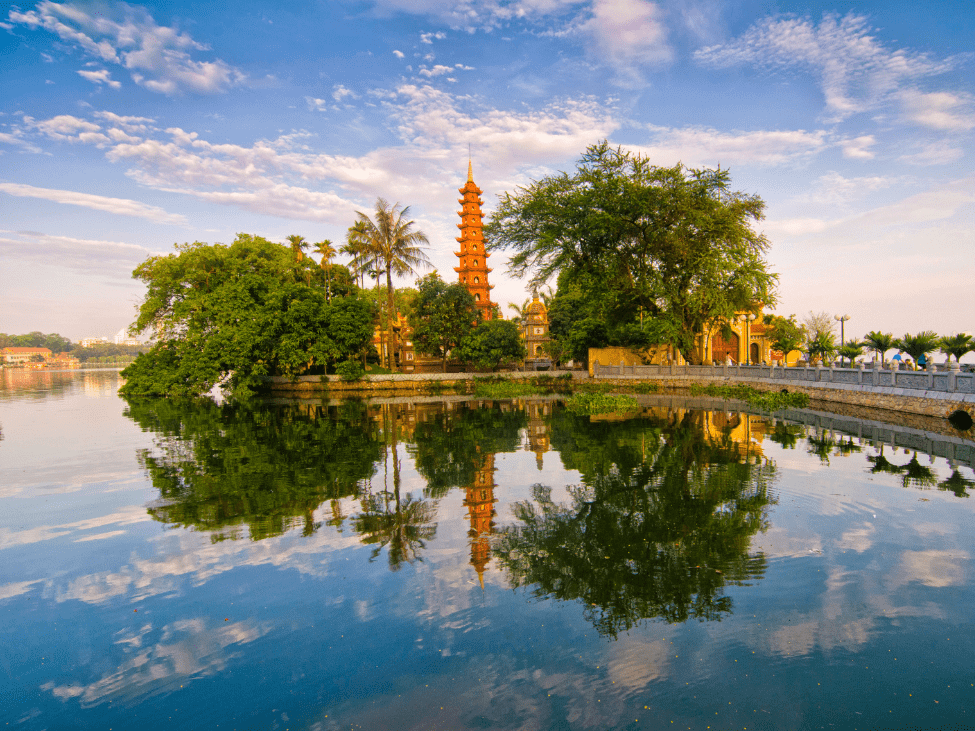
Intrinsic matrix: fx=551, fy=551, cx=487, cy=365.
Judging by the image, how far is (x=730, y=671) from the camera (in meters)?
4.55

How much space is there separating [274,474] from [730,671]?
1032 centimetres

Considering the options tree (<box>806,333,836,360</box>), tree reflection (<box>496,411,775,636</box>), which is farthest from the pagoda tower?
tree reflection (<box>496,411,775,636</box>)

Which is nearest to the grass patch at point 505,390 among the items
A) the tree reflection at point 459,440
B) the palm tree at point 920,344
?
the tree reflection at point 459,440

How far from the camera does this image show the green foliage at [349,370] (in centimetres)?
3958

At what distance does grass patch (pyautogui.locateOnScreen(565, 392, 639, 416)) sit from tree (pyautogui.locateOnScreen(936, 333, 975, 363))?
1569 cm

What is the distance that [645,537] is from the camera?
759 centimetres

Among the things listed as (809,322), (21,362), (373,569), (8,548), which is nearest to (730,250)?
(373,569)

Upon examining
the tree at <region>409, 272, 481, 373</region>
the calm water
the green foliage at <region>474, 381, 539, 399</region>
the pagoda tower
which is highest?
the pagoda tower

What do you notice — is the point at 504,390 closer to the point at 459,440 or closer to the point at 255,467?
the point at 459,440

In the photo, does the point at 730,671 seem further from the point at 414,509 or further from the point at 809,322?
the point at 809,322

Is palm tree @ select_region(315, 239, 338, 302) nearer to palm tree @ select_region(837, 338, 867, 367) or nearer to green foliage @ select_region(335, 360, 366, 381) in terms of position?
green foliage @ select_region(335, 360, 366, 381)

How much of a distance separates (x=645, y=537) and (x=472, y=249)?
189ft

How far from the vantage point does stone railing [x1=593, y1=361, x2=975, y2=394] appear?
61.4 ft

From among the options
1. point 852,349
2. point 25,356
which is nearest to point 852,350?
point 852,349
